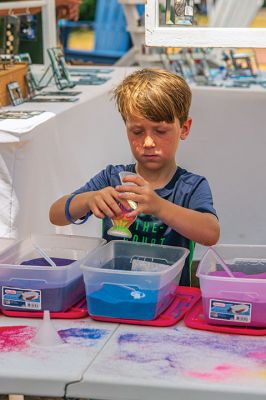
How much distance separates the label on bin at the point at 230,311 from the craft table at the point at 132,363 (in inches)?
1.5

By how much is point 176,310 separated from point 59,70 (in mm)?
2387

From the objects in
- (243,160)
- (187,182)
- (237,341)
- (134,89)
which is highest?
(134,89)

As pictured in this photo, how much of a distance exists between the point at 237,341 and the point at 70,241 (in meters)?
0.45

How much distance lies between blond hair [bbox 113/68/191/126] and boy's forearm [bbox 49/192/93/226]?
206 mm

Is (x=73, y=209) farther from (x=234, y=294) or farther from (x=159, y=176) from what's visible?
(x=234, y=294)

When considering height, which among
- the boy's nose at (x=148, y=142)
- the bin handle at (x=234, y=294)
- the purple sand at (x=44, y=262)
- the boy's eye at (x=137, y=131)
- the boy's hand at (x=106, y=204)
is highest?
the boy's eye at (x=137, y=131)

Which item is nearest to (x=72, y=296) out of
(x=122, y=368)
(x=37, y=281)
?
(x=37, y=281)

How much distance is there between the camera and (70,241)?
1576 mm

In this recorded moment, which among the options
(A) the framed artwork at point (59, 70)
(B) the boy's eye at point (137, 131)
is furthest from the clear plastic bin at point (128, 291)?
(A) the framed artwork at point (59, 70)

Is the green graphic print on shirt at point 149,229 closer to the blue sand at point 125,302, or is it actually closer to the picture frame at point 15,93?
the blue sand at point 125,302

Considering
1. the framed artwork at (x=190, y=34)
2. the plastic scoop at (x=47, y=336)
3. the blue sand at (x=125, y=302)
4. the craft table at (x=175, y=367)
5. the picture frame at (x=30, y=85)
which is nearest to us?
the craft table at (x=175, y=367)

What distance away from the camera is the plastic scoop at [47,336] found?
1231mm

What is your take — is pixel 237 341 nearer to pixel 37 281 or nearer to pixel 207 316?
pixel 207 316

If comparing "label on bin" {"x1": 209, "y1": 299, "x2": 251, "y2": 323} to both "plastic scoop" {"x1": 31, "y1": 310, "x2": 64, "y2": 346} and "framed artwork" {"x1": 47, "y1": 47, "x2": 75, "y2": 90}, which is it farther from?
"framed artwork" {"x1": 47, "y1": 47, "x2": 75, "y2": 90}
